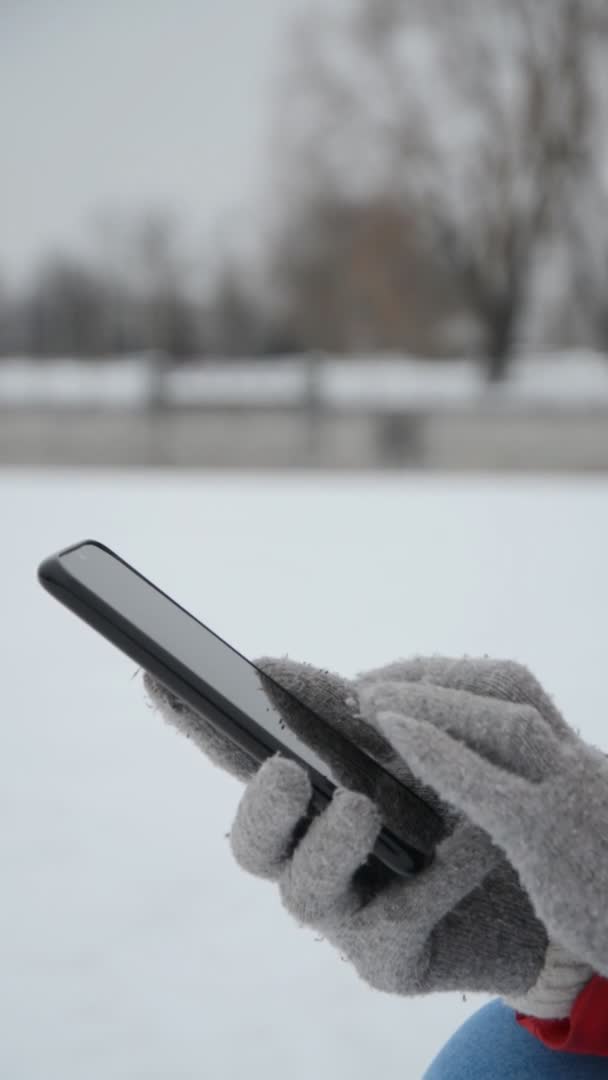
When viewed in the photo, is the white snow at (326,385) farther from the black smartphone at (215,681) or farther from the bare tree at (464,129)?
the black smartphone at (215,681)

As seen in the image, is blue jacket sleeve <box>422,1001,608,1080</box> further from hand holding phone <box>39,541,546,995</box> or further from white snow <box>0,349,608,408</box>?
white snow <box>0,349,608,408</box>

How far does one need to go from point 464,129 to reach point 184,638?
17.7 metres

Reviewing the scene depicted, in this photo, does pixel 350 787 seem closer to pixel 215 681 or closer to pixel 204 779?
pixel 215 681

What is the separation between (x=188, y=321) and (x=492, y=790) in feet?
68.3

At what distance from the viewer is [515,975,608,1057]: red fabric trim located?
3.21 ft

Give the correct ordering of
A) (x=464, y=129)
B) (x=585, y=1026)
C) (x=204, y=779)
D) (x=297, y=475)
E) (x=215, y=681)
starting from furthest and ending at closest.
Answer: (x=464, y=129), (x=297, y=475), (x=204, y=779), (x=585, y=1026), (x=215, y=681)

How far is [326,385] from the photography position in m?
12.7

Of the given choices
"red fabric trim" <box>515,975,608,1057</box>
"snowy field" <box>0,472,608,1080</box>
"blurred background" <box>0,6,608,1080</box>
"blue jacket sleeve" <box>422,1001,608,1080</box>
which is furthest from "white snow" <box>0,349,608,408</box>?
"red fabric trim" <box>515,975,608,1057</box>

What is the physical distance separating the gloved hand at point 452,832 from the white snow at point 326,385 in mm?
11306

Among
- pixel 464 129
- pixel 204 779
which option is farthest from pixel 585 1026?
pixel 464 129

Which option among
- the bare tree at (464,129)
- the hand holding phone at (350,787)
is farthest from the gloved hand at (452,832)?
the bare tree at (464,129)

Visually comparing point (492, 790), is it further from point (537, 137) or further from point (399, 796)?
point (537, 137)

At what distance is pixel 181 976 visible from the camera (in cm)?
173

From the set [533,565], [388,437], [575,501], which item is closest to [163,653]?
[533,565]
